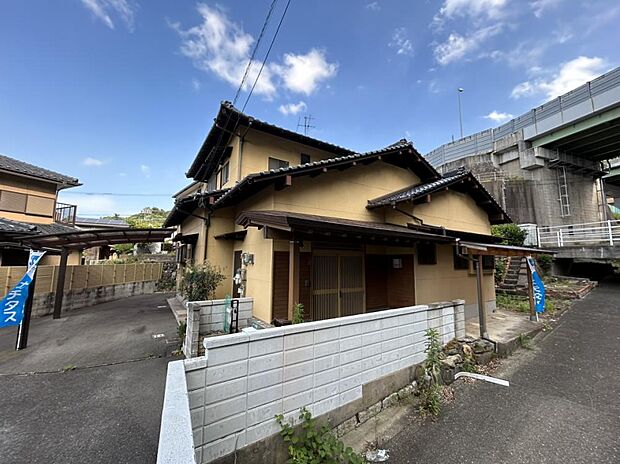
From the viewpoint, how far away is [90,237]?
808 cm

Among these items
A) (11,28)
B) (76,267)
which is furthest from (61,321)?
(11,28)

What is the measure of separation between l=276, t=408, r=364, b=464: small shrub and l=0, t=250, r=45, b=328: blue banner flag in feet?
21.8

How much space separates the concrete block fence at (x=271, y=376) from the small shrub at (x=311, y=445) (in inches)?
4.7

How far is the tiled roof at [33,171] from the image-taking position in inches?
481

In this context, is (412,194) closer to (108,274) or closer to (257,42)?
(257,42)

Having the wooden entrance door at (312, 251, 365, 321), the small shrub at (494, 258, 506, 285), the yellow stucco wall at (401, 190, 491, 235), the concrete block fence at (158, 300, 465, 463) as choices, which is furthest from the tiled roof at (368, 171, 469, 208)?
the small shrub at (494, 258, 506, 285)

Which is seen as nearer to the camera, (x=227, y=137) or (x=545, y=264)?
(x=227, y=137)

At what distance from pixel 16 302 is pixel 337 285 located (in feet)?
24.0

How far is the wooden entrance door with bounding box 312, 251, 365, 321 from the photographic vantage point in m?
6.35

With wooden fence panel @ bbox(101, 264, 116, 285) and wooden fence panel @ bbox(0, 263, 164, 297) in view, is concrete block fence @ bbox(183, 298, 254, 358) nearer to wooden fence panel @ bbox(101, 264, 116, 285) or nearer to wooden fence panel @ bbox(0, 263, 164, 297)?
wooden fence panel @ bbox(0, 263, 164, 297)

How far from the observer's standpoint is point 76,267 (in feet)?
35.3

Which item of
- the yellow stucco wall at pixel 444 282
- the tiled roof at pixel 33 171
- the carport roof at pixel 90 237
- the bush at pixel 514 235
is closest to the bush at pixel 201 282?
the carport roof at pixel 90 237

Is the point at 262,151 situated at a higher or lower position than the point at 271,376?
higher

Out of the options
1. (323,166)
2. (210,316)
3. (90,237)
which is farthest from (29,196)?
(323,166)
